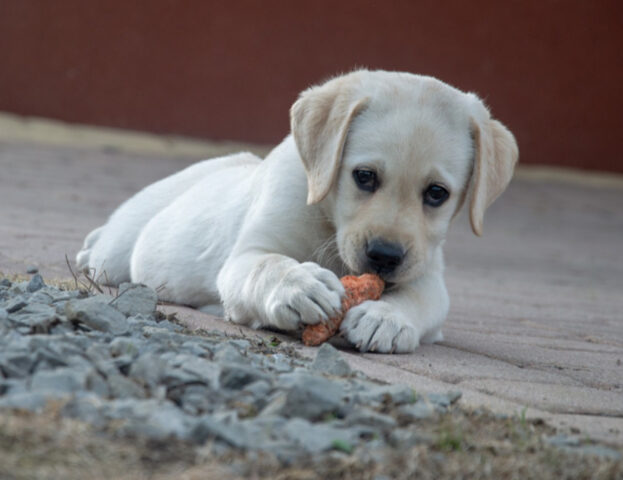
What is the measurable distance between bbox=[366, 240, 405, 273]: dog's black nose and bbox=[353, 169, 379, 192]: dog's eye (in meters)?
0.26

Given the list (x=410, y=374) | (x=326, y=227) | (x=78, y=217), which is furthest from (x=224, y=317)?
(x=78, y=217)

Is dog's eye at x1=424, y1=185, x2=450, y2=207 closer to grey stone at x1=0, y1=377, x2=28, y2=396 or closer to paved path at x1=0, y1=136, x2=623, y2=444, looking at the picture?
paved path at x1=0, y1=136, x2=623, y2=444

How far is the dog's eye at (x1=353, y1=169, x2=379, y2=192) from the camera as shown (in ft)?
11.6

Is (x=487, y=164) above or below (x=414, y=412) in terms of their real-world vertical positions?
above

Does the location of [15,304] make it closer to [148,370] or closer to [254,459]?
[148,370]

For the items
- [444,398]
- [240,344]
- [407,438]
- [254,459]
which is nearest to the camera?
[254,459]

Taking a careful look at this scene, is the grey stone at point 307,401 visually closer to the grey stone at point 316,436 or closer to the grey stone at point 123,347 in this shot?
the grey stone at point 316,436

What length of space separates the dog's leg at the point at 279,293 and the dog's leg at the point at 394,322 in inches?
3.7

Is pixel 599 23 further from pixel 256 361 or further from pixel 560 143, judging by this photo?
pixel 256 361

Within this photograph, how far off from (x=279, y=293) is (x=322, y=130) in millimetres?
769

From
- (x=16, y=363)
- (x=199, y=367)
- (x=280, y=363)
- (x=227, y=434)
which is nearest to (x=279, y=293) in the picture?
(x=280, y=363)

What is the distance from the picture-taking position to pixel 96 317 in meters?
2.69

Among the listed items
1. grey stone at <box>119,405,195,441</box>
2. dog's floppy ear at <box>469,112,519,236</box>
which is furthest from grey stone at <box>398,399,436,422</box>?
dog's floppy ear at <box>469,112,519,236</box>

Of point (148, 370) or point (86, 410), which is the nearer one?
point (86, 410)
